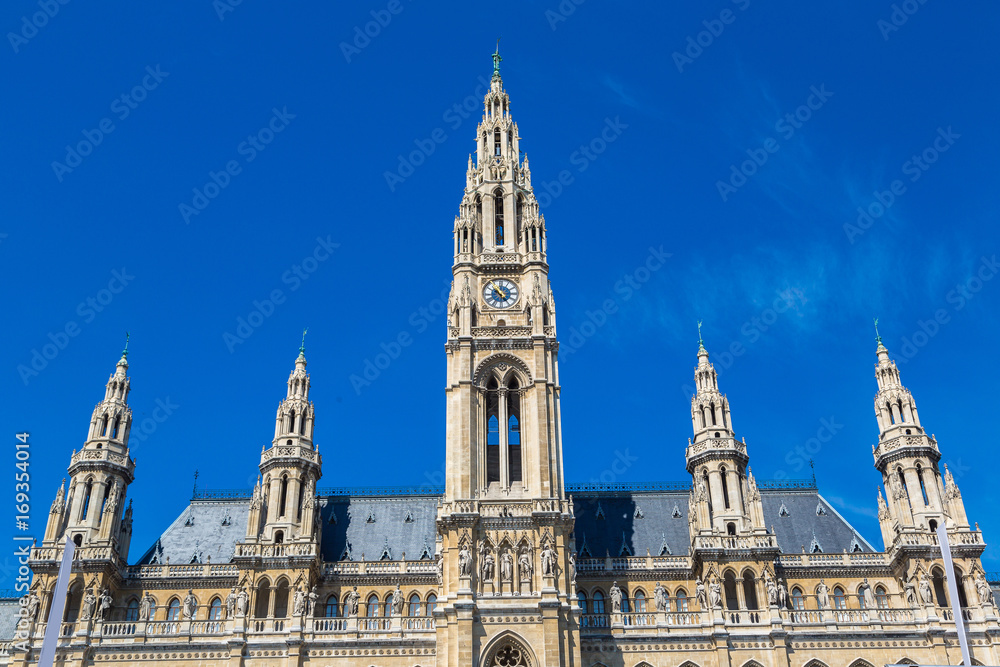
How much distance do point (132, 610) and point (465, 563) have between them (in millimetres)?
22738

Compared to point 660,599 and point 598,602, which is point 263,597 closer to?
point 598,602

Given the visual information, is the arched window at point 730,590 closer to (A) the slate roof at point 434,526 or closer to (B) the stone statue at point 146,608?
(A) the slate roof at point 434,526

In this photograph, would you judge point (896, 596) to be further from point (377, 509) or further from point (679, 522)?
Result: point (377, 509)

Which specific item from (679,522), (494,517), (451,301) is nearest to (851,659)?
(679,522)

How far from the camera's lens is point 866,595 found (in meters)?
59.8

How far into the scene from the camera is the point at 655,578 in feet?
209

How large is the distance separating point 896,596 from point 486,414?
2690 cm

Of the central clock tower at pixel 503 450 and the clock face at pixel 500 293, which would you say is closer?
the central clock tower at pixel 503 450

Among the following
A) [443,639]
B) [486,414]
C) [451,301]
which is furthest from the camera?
[451,301]

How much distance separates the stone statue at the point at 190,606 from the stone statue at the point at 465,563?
629 inches

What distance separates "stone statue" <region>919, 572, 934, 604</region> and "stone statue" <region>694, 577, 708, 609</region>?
1195 centimetres

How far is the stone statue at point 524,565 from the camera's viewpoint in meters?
54.7

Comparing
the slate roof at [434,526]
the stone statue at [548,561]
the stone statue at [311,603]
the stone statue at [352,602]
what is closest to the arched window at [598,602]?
the slate roof at [434,526]

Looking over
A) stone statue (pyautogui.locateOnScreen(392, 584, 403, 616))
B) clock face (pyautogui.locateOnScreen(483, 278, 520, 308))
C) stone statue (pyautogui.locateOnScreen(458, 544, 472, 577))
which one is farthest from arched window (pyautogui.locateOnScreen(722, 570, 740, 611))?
clock face (pyautogui.locateOnScreen(483, 278, 520, 308))
